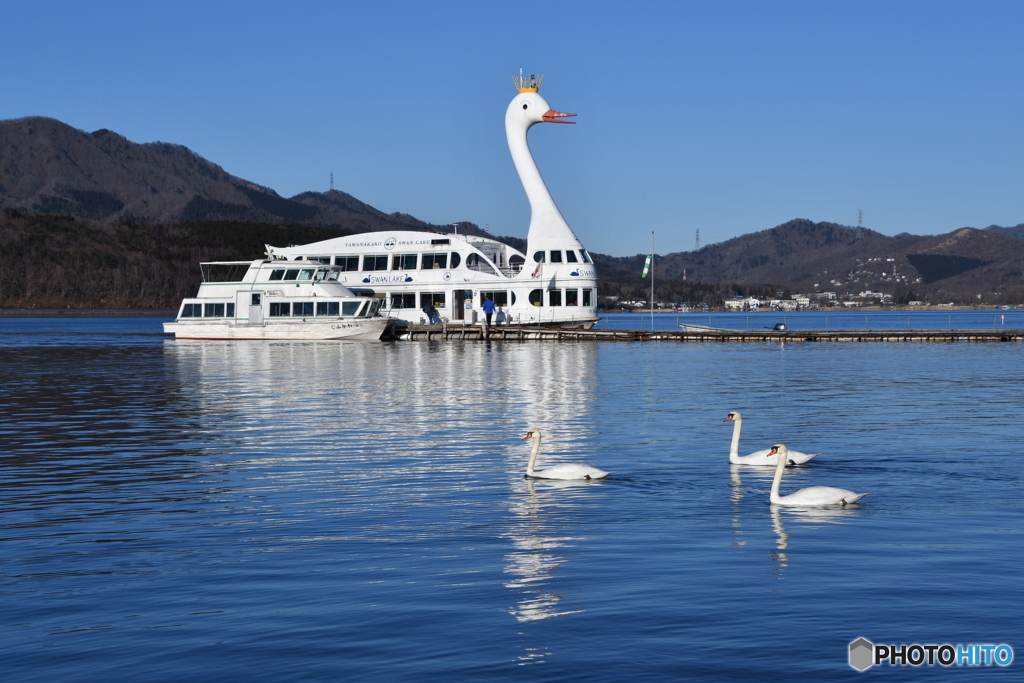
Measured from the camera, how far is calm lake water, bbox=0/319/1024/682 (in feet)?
28.2

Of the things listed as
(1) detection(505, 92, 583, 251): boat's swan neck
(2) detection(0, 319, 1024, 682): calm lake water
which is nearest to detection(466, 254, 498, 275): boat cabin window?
(1) detection(505, 92, 583, 251): boat's swan neck

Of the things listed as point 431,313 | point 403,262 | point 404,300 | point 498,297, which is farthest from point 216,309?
point 498,297

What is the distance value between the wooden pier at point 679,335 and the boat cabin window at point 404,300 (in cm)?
262

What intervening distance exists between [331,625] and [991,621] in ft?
19.4

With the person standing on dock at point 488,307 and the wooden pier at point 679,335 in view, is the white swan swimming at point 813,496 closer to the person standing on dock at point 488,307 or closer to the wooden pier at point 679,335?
the wooden pier at point 679,335

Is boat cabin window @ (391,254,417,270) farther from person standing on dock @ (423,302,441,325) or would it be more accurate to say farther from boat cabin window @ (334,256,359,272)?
boat cabin window @ (334,256,359,272)

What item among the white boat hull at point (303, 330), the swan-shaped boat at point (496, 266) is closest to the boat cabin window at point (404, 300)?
the swan-shaped boat at point (496, 266)

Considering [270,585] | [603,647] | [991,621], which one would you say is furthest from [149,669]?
[991,621]

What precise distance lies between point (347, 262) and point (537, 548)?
62073 millimetres

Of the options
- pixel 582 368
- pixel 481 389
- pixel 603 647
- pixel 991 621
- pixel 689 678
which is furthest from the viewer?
Answer: pixel 582 368

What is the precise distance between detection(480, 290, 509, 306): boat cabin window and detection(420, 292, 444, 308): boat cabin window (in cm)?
295

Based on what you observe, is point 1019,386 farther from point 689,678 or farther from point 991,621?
point 689,678

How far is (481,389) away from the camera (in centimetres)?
3384

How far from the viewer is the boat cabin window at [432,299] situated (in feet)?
232
